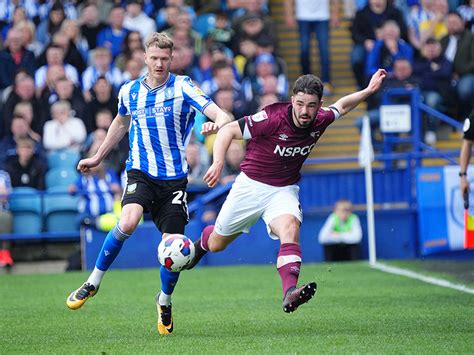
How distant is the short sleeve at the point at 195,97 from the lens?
9297 mm

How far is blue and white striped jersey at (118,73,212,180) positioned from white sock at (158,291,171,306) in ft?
3.15

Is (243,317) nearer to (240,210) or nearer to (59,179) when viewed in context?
(240,210)

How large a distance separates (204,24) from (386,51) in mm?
3331

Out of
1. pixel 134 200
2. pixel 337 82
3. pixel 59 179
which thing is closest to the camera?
pixel 134 200

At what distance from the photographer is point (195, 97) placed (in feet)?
30.8

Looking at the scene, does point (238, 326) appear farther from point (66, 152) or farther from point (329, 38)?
point (329, 38)

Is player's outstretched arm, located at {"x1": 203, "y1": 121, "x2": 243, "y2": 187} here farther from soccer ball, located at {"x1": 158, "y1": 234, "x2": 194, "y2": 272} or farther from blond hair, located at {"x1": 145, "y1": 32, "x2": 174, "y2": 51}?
blond hair, located at {"x1": 145, "y1": 32, "x2": 174, "y2": 51}

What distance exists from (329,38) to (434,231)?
566 centimetres

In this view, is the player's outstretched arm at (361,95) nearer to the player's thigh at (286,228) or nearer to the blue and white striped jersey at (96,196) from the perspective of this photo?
the player's thigh at (286,228)

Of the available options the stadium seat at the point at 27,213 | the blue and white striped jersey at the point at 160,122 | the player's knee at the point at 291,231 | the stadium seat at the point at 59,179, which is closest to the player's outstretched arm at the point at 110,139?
the blue and white striped jersey at the point at 160,122

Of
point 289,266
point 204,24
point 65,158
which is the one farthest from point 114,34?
point 289,266

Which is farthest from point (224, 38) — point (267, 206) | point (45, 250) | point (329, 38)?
point (267, 206)

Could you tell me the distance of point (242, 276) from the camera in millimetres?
14844

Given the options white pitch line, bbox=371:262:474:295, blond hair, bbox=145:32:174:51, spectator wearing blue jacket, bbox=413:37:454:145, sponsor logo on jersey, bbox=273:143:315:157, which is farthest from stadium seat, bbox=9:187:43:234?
sponsor logo on jersey, bbox=273:143:315:157
